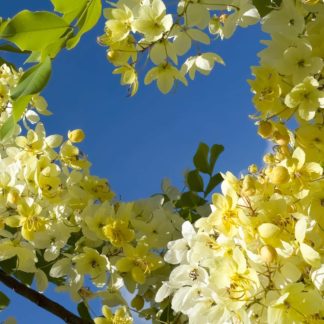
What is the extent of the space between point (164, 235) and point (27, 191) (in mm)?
277

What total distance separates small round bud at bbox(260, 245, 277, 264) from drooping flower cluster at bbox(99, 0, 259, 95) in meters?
0.42

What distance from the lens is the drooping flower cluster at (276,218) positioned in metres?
0.76

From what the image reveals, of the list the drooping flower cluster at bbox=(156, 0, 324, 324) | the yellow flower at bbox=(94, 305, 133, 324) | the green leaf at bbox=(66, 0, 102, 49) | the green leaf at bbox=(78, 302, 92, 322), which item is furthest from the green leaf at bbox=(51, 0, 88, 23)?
the green leaf at bbox=(78, 302, 92, 322)

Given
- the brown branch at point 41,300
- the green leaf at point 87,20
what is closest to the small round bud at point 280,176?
the green leaf at point 87,20

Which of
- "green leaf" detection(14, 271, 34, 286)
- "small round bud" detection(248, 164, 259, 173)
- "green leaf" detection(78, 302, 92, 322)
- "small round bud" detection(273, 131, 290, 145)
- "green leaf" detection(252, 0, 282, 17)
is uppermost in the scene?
"green leaf" detection(252, 0, 282, 17)

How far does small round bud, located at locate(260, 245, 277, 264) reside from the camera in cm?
75

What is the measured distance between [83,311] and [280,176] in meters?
0.63

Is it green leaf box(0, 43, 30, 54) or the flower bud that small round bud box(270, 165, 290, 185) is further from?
green leaf box(0, 43, 30, 54)

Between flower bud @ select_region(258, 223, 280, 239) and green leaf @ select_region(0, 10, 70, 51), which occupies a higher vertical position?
green leaf @ select_region(0, 10, 70, 51)

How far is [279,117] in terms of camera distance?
100cm

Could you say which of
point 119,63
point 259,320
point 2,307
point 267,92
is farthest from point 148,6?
point 2,307

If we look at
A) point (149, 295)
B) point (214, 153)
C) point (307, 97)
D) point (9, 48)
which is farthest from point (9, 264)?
point (307, 97)

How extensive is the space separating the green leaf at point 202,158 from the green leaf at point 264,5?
492 mm

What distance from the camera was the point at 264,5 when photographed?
1.02 metres
